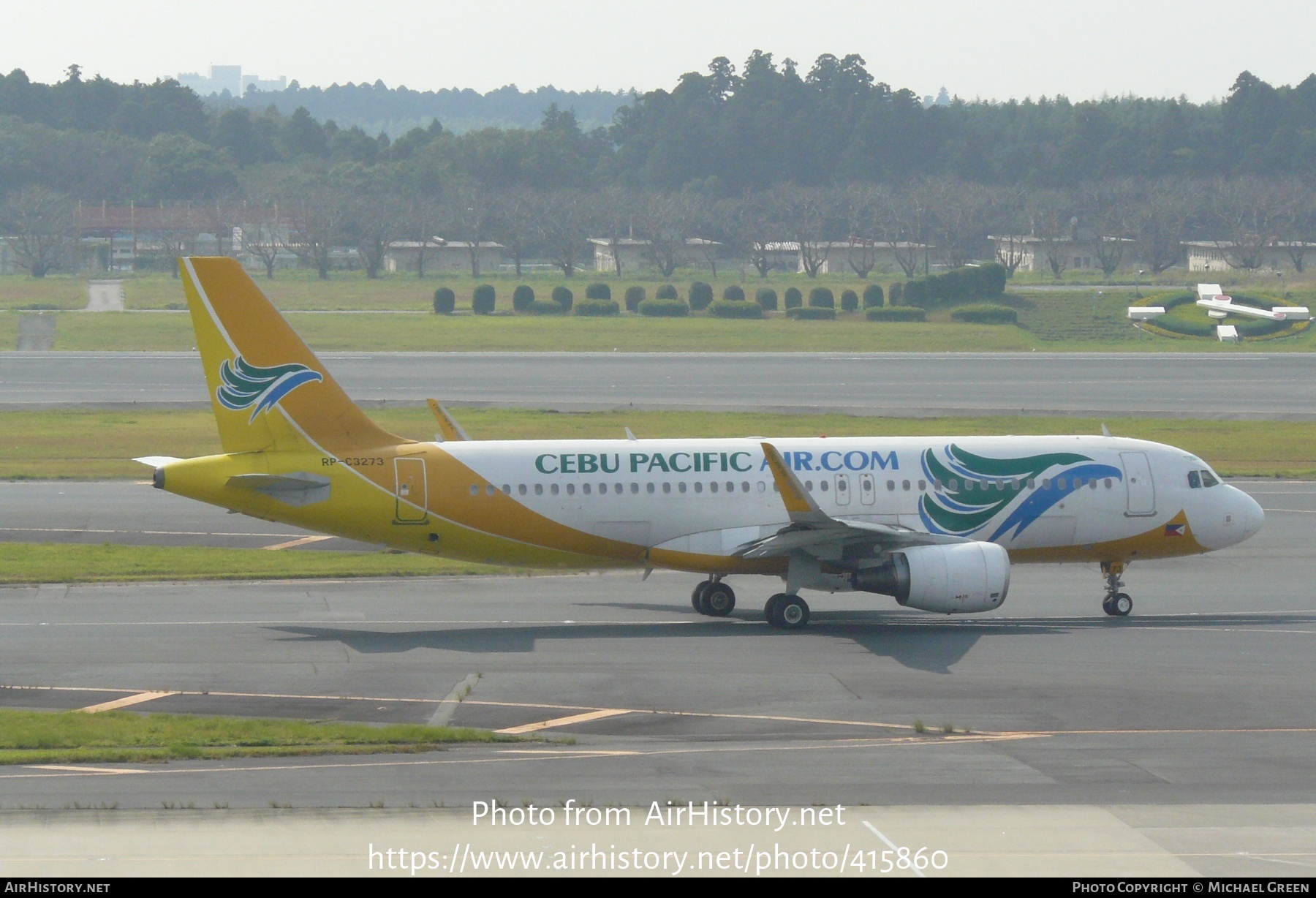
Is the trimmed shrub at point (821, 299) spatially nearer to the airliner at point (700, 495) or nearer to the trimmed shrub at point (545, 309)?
the trimmed shrub at point (545, 309)

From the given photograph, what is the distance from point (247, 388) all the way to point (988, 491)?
56.4 ft

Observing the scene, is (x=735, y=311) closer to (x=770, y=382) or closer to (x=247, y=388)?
(x=770, y=382)

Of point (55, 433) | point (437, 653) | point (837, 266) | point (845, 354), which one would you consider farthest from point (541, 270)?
point (437, 653)

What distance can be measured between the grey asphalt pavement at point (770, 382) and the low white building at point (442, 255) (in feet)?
285

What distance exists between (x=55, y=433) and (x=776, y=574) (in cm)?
4441

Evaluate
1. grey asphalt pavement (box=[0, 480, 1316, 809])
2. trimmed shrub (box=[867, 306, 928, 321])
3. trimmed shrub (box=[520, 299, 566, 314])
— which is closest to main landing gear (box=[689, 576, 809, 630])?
grey asphalt pavement (box=[0, 480, 1316, 809])

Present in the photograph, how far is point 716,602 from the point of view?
34.3 meters

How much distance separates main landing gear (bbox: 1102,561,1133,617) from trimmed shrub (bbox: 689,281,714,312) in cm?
10051

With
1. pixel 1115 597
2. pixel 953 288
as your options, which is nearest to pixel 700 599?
pixel 1115 597

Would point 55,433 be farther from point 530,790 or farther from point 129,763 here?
point 530,790

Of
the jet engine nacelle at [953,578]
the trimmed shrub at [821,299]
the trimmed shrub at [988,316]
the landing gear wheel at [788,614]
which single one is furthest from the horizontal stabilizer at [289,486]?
the trimmed shrub at [821,299]

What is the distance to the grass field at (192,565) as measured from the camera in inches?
1522

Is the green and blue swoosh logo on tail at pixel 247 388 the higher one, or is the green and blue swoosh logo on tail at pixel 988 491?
the green and blue swoosh logo on tail at pixel 247 388

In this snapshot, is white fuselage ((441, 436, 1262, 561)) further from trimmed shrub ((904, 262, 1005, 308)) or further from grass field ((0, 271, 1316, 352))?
trimmed shrub ((904, 262, 1005, 308))
